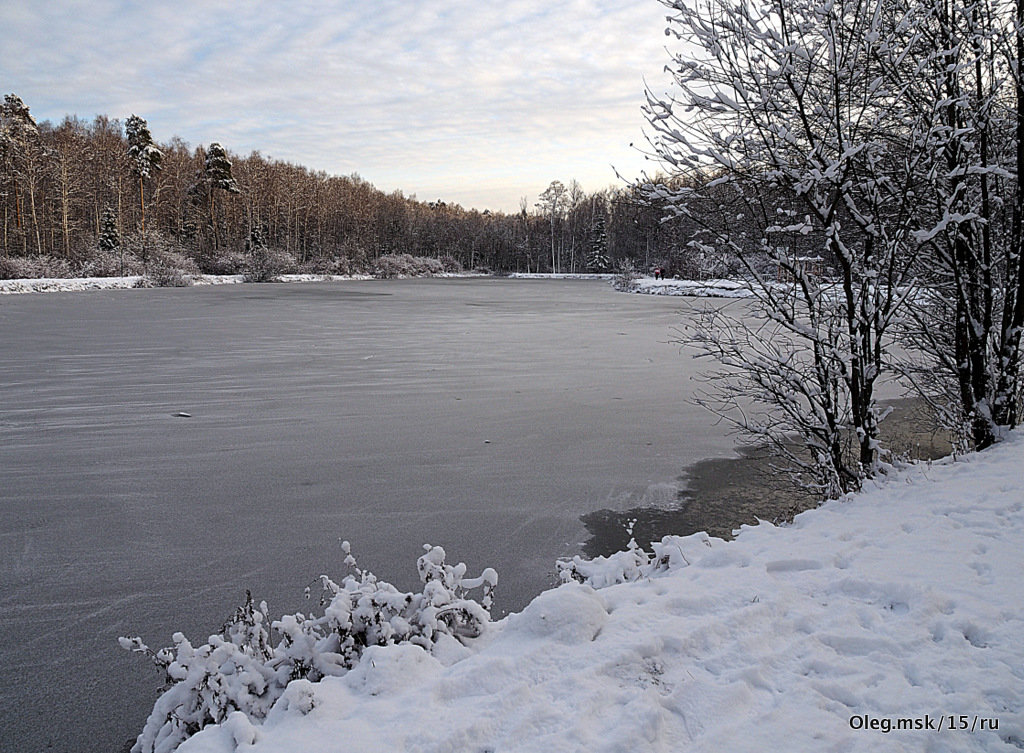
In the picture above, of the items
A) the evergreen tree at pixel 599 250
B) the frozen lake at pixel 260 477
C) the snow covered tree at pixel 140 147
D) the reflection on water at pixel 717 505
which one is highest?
the snow covered tree at pixel 140 147

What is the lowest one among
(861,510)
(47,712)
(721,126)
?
(47,712)

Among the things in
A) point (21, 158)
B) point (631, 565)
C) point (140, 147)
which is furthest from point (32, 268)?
point (631, 565)

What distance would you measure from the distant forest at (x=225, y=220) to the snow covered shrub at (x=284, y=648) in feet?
11.3

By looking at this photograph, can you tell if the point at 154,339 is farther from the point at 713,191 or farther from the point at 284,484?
the point at 713,191

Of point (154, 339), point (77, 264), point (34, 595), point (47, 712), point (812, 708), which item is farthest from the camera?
point (77, 264)

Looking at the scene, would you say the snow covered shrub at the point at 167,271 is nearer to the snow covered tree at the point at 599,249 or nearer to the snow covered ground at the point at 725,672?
the snow covered ground at the point at 725,672

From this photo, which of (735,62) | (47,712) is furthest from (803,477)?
(47,712)

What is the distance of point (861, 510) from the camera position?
4191 millimetres

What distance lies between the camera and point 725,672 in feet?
7.68

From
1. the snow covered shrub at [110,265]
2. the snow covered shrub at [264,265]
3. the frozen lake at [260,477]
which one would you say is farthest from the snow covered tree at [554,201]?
the frozen lake at [260,477]

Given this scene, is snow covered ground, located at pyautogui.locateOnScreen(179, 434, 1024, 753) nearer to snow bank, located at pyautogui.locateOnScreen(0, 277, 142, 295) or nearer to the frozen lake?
the frozen lake

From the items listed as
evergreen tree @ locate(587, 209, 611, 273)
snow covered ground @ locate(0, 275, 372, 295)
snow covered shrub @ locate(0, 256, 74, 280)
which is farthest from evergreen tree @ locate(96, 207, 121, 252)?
evergreen tree @ locate(587, 209, 611, 273)

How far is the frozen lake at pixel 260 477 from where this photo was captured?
3443 millimetres

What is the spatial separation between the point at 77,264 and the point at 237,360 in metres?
36.2
